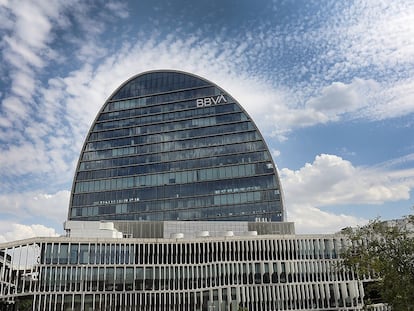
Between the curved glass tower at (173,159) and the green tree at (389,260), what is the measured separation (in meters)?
74.4

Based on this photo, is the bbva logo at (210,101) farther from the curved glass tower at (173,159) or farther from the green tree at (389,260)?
the green tree at (389,260)

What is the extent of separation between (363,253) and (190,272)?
52578mm

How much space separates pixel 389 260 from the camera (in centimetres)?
4519

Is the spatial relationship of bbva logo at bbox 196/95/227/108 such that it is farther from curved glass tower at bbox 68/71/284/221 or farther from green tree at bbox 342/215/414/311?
green tree at bbox 342/215/414/311

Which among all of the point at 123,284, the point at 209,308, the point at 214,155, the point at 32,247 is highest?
the point at 214,155

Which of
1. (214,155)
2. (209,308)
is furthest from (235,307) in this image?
(214,155)

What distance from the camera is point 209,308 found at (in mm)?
88188

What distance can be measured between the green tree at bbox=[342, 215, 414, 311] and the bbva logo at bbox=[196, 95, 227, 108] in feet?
303

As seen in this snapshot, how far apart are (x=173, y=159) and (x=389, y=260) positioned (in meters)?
96.6

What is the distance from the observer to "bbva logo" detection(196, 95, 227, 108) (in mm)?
136875

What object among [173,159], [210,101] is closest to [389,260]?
[173,159]

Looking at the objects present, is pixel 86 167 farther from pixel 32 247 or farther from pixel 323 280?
pixel 323 280

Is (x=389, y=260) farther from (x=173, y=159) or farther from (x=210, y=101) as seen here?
(x=210, y=101)

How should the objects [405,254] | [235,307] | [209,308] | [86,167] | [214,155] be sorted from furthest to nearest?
[86,167], [214,155], [209,308], [235,307], [405,254]
